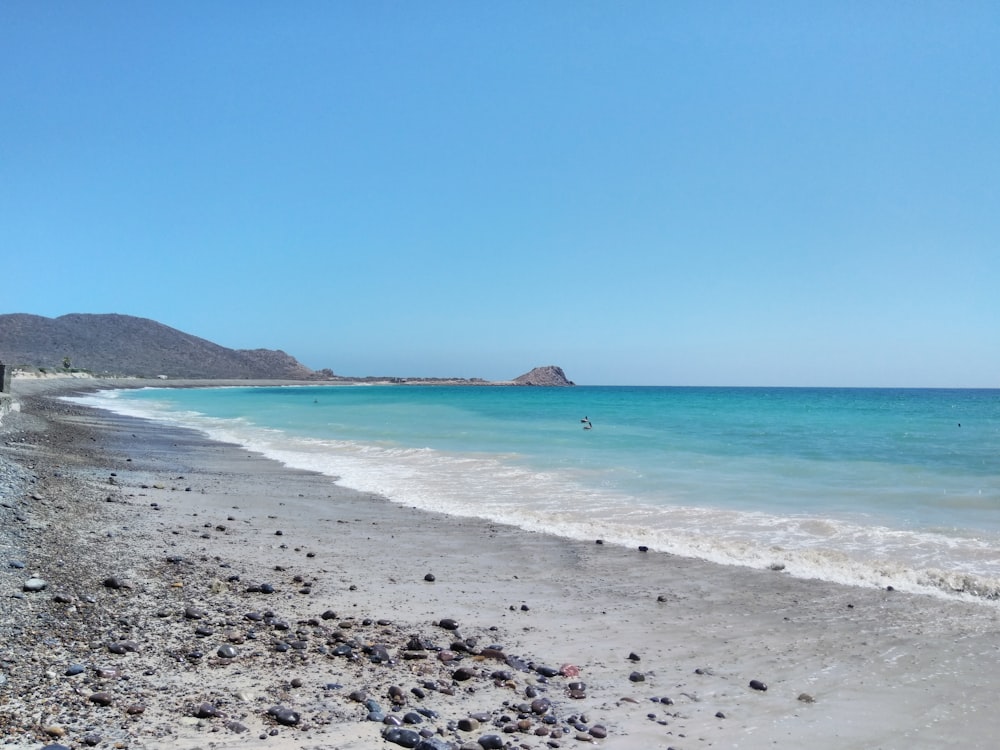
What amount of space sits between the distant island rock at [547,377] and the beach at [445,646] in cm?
18560

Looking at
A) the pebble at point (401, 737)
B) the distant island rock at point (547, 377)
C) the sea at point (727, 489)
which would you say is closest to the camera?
the pebble at point (401, 737)

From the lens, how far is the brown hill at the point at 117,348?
122 meters

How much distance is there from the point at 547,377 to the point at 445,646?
623 feet

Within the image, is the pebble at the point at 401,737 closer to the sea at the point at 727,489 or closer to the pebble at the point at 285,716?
the pebble at the point at 285,716

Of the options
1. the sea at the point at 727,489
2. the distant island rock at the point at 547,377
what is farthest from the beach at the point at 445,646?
the distant island rock at the point at 547,377

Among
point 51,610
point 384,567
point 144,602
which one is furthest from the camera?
point 384,567

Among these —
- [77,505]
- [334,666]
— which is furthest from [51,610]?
[77,505]

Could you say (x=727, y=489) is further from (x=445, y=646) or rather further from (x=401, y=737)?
(x=401, y=737)

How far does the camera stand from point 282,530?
949 cm

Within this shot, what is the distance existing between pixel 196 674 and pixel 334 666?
2.85 feet

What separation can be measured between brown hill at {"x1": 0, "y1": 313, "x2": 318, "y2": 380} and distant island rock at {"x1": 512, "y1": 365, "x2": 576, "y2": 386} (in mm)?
65254

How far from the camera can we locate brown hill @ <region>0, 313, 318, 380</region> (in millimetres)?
121688

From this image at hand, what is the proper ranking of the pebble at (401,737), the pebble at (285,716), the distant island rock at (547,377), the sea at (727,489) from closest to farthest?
the pebble at (401,737), the pebble at (285,716), the sea at (727,489), the distant island rock at (547,377)

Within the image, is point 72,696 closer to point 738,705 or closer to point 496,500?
point 738,705
